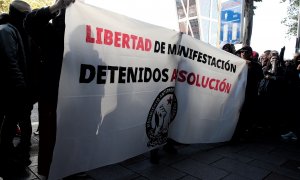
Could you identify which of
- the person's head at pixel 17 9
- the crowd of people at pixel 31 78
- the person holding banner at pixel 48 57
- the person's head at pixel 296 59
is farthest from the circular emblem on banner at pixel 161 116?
the person's head at pixel 296 59

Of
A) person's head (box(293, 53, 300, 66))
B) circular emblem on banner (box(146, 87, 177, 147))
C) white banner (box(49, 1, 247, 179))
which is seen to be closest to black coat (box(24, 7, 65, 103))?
white banner (box(49, 1, 247, 179))

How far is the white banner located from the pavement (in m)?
0.29

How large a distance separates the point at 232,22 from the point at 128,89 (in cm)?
497

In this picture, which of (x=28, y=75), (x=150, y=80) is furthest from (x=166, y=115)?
(x=28, y=75)

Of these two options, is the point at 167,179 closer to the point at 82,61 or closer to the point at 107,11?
the point at 82,61

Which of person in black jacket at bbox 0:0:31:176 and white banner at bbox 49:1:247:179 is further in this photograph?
person in black jacket at bbox 0:0:31:176

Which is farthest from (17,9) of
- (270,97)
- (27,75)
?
(270,97)

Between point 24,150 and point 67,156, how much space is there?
1.20 meters

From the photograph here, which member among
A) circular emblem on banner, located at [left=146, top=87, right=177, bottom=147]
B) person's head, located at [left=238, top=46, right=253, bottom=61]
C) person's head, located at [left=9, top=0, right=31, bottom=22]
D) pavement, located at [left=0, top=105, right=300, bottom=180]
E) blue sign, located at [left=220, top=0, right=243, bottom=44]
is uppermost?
blue sign, located at [left=220, top=0, right=243, bottom=44]

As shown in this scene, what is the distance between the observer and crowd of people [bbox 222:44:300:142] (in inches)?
187

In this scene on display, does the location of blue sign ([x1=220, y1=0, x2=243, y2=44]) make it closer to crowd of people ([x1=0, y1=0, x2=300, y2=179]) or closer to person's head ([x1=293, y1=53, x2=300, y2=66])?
person's head ([x1=293, y1=53, x2=300, y2=66])

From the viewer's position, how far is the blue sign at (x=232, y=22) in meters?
6.74

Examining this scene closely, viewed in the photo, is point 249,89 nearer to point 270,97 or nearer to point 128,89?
point 270,97

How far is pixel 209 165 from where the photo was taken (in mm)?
3607
